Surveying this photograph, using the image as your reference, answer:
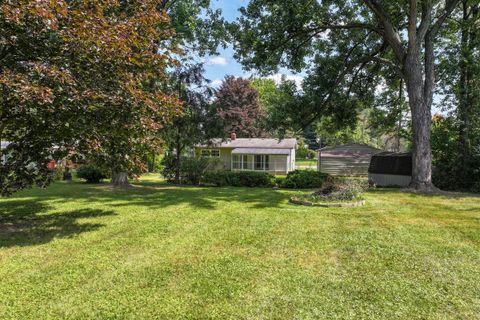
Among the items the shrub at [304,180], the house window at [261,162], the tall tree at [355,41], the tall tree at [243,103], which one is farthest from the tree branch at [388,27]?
the tall tree at [243,103]

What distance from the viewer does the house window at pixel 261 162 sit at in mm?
31258

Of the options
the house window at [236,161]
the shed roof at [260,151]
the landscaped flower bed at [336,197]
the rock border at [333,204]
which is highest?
the shed roof at [260,151]

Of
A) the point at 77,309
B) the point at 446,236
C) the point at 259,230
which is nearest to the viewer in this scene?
the point at 77,309

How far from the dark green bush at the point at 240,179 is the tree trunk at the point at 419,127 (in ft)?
21.0

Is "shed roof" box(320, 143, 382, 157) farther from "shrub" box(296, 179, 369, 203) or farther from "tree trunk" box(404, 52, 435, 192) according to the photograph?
"shrub" box(296, 179, 369, 203)

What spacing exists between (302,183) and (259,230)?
29.1ft

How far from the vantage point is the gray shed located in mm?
29281

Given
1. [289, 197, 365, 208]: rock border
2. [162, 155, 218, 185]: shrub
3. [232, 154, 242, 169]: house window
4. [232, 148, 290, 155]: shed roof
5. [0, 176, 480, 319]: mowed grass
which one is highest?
[232, 148, 290, 155]: shed roof

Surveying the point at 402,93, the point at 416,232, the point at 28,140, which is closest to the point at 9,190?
the point at 28,140

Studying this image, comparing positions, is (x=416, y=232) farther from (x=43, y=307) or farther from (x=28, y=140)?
(x=28, y=140)

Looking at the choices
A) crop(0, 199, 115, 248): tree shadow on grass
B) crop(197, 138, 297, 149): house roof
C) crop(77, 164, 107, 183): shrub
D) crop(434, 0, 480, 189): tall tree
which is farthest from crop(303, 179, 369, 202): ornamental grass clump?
crop(197, 138, 297, 149): house roof

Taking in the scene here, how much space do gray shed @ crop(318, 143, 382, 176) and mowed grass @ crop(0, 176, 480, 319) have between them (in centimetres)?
2151

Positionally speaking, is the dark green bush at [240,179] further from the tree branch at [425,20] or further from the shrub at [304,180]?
the tree branch at [425,20]

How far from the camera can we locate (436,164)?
15.2 metres
